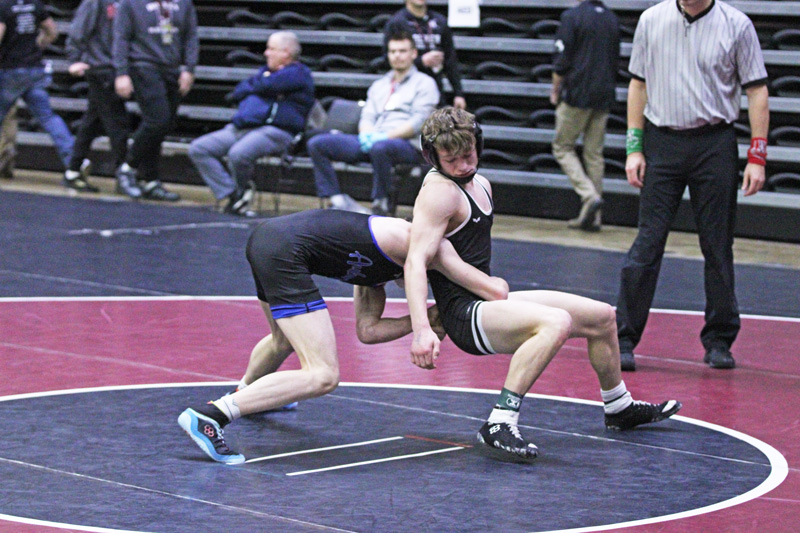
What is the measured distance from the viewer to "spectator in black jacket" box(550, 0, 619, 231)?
11.1m

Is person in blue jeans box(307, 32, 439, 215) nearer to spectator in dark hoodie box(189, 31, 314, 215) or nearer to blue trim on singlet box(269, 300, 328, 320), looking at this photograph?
spectator in dark hoodie box(189, 31, 314, 215)

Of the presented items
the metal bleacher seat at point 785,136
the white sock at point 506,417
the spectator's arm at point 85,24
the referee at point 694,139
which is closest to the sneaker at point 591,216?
the metal bleacher seat at point 785,136

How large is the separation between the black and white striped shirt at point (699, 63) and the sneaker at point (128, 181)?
24.3 feet

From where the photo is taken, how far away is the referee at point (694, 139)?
6176 mm

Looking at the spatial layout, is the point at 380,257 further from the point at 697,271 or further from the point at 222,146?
the point at 222,146

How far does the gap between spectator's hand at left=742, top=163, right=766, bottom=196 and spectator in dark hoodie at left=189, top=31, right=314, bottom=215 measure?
5.62 metres

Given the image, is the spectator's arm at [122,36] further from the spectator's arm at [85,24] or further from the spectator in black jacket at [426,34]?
the spectator in black jacket at [426,34]

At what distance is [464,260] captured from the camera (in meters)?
4.76

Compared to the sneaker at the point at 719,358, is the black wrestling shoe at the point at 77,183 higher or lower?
lower

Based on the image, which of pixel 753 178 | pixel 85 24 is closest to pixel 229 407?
pixel 753 178

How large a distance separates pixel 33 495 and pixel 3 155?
10577 millimetres

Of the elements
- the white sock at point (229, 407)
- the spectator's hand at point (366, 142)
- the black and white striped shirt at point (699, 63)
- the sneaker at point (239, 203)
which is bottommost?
the sneaker at point (239, 203)

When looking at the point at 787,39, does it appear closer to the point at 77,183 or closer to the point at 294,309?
the point at 77,183

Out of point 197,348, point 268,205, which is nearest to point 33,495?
point 197,348
